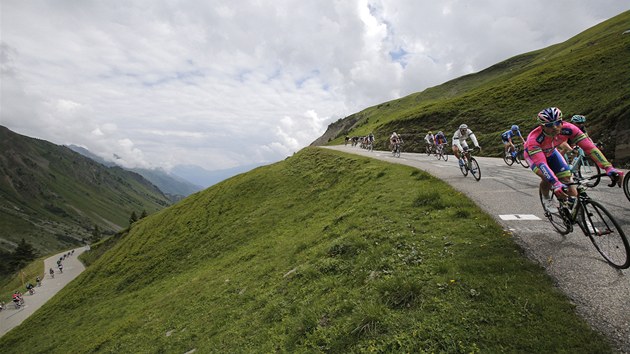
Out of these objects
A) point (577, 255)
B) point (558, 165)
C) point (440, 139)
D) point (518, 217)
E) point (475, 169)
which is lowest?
point (577, 255)

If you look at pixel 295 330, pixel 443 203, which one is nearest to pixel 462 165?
pixel 443 203

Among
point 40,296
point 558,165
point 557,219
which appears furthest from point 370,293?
point 40,296

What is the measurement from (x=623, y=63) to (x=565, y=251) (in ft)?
168

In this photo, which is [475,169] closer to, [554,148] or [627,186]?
[627,186]

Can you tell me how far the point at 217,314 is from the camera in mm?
13711

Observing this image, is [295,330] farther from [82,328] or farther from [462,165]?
[82,328]

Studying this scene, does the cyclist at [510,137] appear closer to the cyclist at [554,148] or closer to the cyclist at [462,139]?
the cyclist at [462,139]

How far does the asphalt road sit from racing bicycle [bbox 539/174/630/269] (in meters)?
0.29

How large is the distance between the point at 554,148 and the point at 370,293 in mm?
A: 6645

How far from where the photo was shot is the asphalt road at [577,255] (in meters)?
5.40

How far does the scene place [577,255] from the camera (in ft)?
24.7

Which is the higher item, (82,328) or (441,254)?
→ (441,254)

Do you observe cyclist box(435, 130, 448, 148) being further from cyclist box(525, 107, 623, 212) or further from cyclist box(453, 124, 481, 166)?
cyclist box(525, 107, 623, 212)

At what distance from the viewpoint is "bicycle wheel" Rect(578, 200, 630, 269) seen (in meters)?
6.48
